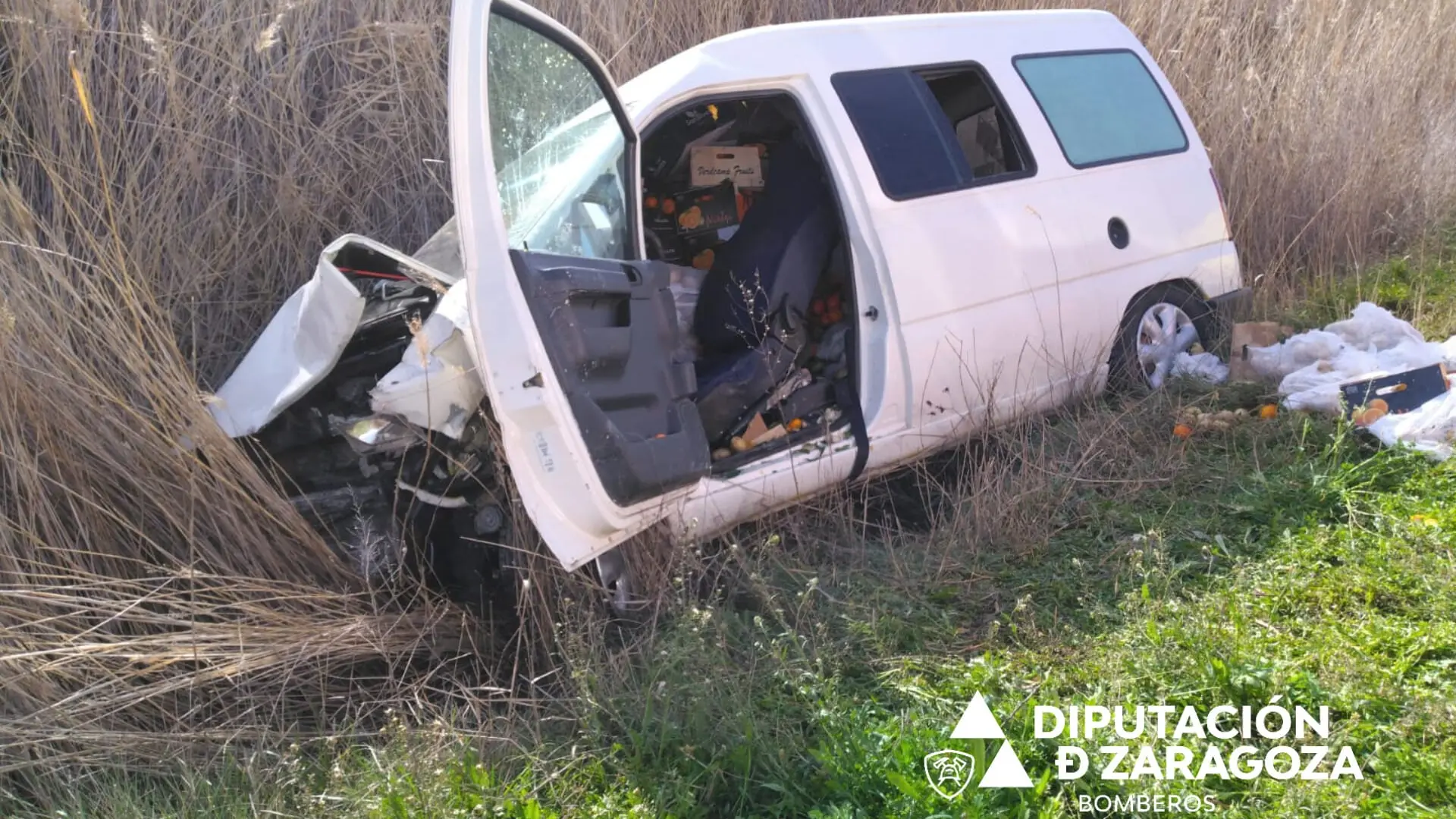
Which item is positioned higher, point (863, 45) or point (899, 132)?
point (863, 45)

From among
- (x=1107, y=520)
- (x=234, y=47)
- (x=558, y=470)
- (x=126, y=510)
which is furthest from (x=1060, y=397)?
(x=234, y=47)

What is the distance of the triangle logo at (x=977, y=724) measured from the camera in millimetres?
2846

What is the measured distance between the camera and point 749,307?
433 cm

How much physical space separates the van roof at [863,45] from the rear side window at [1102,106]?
0.09 meters

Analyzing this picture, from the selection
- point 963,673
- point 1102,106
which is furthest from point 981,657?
point 1102,106

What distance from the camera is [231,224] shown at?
18.4 ft

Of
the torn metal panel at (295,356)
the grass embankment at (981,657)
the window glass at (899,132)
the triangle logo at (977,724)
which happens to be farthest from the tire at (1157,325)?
the torn metal panel at (295,356)

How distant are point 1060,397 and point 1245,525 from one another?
1.12 m

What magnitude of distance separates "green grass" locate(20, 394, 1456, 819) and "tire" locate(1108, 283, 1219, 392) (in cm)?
111

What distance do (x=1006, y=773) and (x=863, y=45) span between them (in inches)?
115

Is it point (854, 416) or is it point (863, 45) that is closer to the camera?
point (854, 416)

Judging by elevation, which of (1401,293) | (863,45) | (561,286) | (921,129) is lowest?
(1401,293)

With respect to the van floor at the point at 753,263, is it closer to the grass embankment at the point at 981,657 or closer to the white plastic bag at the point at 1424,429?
the grass embankment at the point at 981,657

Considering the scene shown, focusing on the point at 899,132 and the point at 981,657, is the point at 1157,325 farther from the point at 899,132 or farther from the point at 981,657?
the point at 981,657
